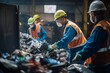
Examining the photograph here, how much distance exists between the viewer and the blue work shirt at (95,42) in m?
4.02

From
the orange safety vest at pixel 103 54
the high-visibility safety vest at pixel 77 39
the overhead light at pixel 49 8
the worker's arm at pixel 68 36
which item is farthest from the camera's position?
the overhead light at pixel 49 8

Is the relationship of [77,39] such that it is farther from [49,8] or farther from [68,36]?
[49,8]

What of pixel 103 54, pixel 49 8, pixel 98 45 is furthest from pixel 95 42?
pixel 49 8

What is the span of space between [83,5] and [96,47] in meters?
11.4

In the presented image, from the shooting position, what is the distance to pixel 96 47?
4.03 meters

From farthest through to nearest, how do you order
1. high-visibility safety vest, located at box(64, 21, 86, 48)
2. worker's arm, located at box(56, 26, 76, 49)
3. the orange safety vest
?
high-visibility safety vest, located at box(64, 21, 86, 48) < worker's arm, located at box(56, 26, 76, 49) < the orange safety vest

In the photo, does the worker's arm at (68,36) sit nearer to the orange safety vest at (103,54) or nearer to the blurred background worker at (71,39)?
the blurred background worker at (71,39)

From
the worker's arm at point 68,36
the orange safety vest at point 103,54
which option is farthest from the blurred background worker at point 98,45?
the worker's arm at point 68,36

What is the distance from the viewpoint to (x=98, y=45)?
13.2 ft

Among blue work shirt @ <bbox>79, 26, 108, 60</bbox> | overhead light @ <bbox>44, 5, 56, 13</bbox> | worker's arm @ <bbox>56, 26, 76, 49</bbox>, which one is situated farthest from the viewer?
overhead light @ <bbox>44, 5, 56, 13</bbox>

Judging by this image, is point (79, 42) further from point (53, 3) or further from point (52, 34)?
point (53, 3)

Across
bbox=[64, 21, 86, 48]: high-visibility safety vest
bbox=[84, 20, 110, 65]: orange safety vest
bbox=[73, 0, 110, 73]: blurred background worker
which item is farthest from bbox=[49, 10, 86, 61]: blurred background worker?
bbox=[84, 20, 110, 65]: orange safety vest

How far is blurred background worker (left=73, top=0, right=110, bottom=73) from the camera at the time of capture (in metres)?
4.03

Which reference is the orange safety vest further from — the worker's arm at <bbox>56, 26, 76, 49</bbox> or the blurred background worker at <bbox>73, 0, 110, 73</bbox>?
the worker's arm at <bbox>56, 26, 76, 49</bbox>
